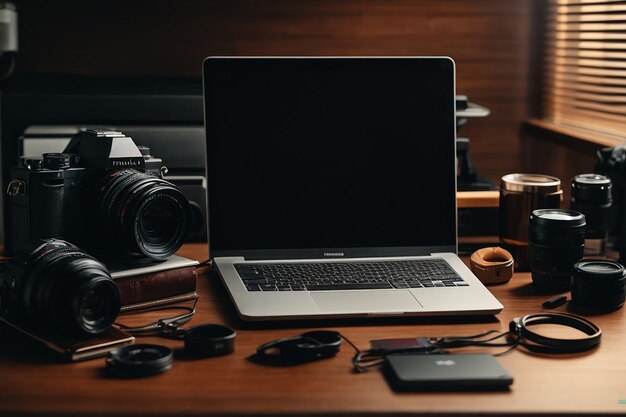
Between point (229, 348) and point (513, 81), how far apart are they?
1.73 metres

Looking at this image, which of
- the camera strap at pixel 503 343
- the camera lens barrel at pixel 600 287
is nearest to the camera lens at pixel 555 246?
the camera lens barrel at pixel 600 287

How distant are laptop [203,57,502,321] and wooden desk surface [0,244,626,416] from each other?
282mm

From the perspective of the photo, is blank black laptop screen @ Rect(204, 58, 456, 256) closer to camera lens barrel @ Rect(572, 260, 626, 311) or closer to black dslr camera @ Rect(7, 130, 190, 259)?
black dslr camera @ Rect(7, 130, 190, 259)

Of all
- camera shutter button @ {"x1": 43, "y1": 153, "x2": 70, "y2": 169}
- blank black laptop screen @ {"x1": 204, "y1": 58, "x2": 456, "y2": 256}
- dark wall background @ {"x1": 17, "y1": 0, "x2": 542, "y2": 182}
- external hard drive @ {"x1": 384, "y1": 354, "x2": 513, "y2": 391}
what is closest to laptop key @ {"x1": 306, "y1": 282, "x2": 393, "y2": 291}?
blank black laptop screen @ {"x1": 204, "y1": 58, "x2": 456, "y2": 256}

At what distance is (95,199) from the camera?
1.31 meters

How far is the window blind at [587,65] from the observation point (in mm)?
2154

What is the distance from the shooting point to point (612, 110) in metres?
2.17

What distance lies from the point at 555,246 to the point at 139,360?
2.20ft

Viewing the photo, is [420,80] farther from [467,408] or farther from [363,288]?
[467,408]

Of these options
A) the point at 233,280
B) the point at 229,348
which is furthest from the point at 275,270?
the point at 229,348

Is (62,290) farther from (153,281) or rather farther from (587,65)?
(587,65)

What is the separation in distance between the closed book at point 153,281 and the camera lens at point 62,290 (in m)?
0.11

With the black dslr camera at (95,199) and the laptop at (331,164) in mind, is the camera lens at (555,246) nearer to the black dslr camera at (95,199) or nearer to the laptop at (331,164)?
the laptop at (331,164)

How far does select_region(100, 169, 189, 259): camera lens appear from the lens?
1240 mm
